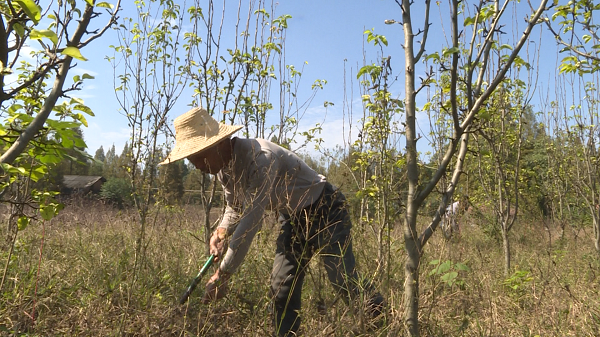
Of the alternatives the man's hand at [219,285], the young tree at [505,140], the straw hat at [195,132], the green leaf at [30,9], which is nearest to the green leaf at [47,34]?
the green leaf at [30,9]

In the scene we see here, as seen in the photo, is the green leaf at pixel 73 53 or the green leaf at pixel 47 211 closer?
the green leaf at pixel 73 53

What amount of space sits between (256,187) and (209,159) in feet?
1.22

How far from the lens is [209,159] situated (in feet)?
7.66

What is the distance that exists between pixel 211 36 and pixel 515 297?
3.65 meters

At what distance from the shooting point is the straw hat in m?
2.26

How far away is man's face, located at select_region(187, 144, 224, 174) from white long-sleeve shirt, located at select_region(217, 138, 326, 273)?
0.08 meters

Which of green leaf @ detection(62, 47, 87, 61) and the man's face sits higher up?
green leaf @ detection(62, 47, 87, 61)

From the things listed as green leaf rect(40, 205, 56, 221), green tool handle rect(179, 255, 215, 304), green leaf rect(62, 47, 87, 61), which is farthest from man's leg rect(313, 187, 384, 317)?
green leaf rect(62, 47, 87, 61)

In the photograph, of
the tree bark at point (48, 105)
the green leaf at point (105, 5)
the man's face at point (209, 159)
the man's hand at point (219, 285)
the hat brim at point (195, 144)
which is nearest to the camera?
the tree bark at point (48, 105)

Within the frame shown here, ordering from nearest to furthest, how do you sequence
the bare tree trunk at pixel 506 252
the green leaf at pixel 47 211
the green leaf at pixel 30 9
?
the green leaf at pixel 30 9 → the green leaf at pixel 47 211 → the bare tree trunk at pixel 506 252

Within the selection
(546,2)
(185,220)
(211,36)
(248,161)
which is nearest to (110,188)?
(185,220)

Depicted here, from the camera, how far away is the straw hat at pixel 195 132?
2260 millimetres

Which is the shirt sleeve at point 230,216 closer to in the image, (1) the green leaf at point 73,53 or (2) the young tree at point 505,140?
(1) the green leaf at point 73,53

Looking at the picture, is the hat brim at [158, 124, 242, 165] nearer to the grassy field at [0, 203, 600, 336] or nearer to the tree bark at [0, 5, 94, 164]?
the grassy field at [0, 203, 600, 336]
